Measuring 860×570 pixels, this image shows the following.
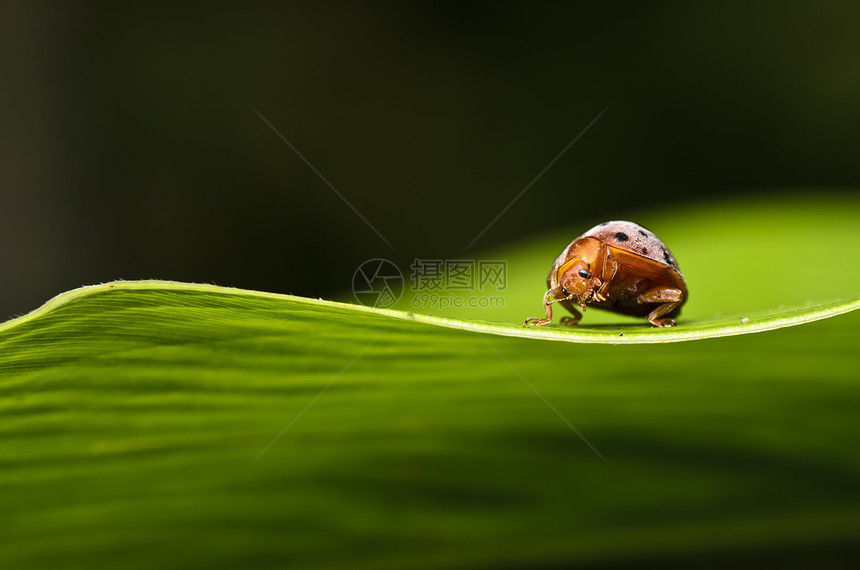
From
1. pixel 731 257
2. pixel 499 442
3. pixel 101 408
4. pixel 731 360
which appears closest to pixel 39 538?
pixel 101 408

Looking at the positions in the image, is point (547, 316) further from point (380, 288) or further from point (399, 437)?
point (380, 288)

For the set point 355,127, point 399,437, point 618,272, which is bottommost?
point 399,437

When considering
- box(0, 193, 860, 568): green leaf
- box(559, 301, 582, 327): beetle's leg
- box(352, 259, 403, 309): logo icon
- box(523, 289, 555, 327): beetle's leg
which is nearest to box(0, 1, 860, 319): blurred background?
box(352, 259, 403, 309): logo icon

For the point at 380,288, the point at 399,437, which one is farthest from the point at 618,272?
the point at 380,288

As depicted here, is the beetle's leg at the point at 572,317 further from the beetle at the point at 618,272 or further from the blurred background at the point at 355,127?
the blurred background at the point at 355,127

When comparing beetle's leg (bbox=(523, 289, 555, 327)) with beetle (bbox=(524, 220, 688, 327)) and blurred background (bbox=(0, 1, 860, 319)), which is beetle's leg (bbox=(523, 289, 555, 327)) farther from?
blurred background (bbox=(0, 1, 860, 319))

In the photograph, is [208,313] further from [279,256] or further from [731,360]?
[279,256]

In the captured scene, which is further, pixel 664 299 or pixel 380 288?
pixel 380 288

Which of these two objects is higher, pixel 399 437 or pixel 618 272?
pixel 618 272
